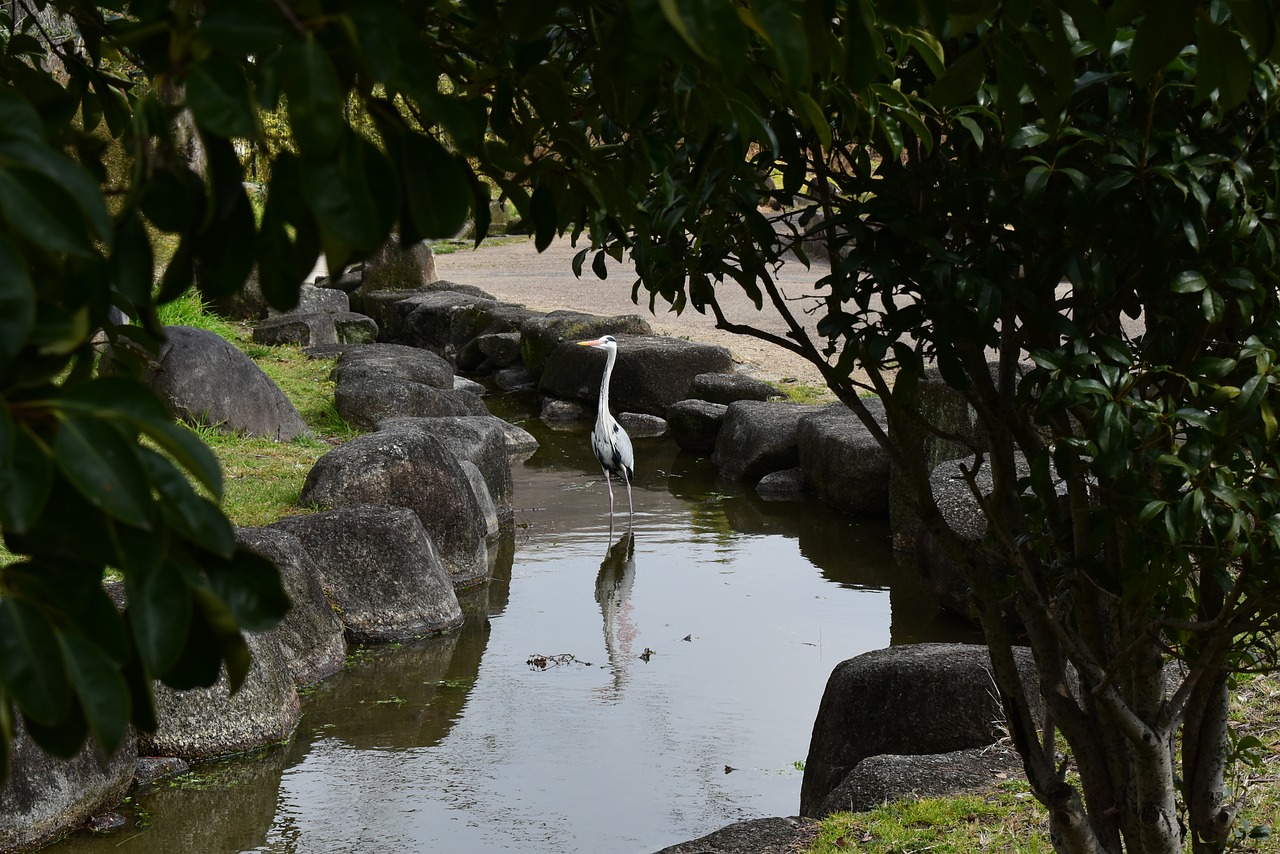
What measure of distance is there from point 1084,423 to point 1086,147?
0.50m

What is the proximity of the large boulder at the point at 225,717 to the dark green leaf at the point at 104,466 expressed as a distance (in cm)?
461

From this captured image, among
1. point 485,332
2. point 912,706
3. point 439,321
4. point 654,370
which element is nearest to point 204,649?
point 912,706

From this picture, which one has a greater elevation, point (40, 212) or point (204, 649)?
point (40, 212)

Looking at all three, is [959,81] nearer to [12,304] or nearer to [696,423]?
[12,304]

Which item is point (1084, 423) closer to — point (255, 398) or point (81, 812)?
point (81, 812)

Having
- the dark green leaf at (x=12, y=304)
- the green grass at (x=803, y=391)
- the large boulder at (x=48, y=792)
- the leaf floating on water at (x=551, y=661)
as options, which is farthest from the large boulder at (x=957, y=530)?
the dark green leaf at (x=12, y=304)

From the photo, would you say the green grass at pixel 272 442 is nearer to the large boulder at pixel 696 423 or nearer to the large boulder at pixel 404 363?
the large boulder at pixel 404 363

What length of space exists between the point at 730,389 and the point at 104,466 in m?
11.5

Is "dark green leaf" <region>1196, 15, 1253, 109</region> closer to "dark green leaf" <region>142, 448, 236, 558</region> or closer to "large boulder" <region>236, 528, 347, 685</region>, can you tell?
"dark green leaf" <region>142, 448, 236, 558</region>

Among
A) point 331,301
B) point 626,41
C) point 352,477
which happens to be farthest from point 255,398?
point 626,41

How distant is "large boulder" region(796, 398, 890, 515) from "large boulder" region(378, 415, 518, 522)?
2.32 metres

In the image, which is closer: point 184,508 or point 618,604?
point 184,508

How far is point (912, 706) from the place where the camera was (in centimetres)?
Answer: 451

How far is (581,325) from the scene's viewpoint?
14.2 metres
